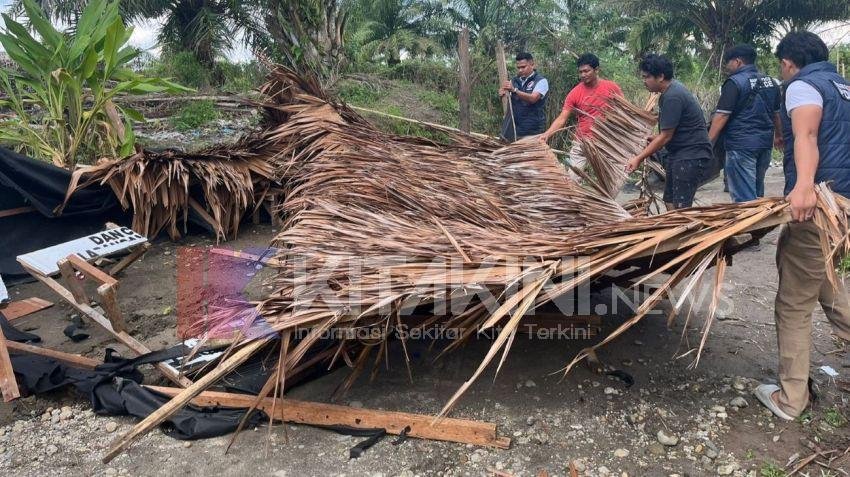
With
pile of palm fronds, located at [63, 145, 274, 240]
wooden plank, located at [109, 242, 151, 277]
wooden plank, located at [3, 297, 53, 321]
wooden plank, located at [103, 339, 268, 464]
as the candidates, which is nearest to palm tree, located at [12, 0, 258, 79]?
pile of palm fronds, located at [63, 145, 274, 240]

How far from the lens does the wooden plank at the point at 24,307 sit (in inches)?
168

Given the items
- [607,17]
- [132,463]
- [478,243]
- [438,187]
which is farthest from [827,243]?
[607,17]

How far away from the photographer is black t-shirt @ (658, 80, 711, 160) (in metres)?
4.04

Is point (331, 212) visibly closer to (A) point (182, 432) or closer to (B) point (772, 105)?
(A) point (182, 432)

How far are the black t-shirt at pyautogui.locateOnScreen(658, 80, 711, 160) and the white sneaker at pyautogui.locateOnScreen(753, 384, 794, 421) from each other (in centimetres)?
194

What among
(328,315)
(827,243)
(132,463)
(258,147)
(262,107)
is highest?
(262,107)

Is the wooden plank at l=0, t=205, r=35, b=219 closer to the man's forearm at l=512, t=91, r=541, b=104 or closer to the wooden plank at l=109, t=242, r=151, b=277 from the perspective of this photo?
the wooden plank at l=109, t=242, r=151, b=277

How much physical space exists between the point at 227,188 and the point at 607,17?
1715 cm

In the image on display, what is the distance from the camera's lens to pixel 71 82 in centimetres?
526

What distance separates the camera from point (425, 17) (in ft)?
64.1

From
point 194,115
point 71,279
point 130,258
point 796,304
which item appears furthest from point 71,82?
point 796,304

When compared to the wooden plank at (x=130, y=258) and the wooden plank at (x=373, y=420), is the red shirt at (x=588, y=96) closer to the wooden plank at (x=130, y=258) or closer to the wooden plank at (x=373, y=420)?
the wooden plank at (x=373, y=420)

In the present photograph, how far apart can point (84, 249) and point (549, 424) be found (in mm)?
3469

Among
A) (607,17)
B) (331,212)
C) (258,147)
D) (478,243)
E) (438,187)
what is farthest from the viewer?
(607,17)
